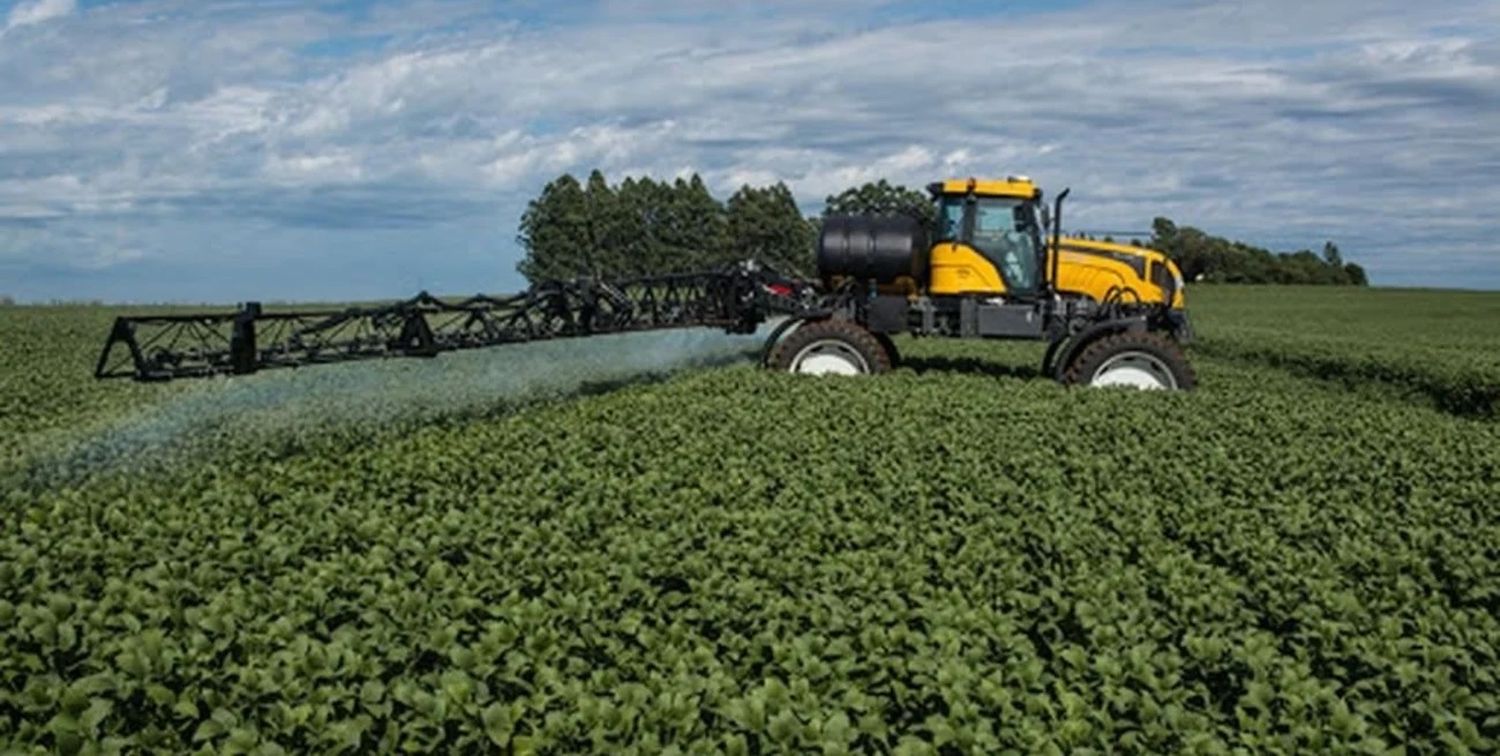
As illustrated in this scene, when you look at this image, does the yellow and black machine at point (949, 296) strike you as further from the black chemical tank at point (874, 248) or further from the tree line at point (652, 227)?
the tree line at point (652, 227)

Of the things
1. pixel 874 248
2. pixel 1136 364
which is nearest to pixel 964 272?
pixel 874 248

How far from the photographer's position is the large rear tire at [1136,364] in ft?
62.2

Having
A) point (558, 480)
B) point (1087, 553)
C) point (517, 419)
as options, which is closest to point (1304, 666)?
point (1087, 553)

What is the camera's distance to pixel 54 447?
578 inches

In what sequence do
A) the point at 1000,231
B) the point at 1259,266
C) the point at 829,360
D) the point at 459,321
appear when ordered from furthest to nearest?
the point at 1259,266 < the point at 829,360 < the point at 1000,231 < the point at 459,321

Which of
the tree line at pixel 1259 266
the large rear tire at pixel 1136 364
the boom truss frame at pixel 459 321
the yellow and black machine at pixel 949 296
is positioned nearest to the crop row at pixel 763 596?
the boom truss frame at pixel 459 321

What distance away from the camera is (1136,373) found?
19.1m

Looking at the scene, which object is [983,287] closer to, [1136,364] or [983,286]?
[983,286]

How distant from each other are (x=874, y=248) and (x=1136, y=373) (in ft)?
13.2

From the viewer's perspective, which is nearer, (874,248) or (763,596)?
(763,596)

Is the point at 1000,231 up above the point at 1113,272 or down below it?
above

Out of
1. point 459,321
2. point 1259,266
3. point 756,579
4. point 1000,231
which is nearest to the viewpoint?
point 756,579

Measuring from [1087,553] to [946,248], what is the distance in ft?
35.4

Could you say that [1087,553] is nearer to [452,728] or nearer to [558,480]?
[558,480]
